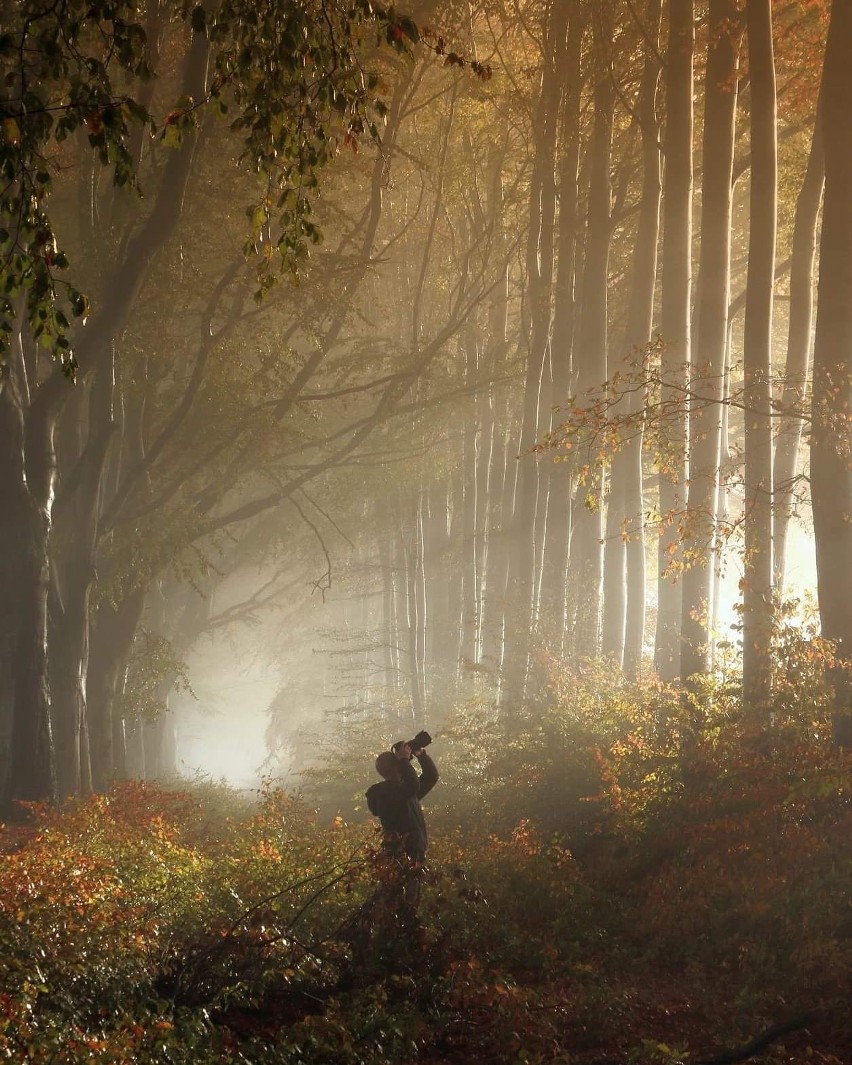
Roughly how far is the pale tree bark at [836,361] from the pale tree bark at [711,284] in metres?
2.61

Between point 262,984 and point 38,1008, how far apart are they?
1.34 m

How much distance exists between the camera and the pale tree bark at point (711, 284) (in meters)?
12.1

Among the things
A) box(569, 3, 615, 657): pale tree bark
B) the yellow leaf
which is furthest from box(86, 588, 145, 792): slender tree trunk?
the yellow leaf

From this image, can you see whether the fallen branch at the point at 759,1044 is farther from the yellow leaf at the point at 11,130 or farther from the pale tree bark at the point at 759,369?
the yellow leaf at the point at 11,130

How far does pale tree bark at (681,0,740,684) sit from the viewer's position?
12078 millimetres

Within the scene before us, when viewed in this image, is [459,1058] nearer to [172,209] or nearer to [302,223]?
[302,223]

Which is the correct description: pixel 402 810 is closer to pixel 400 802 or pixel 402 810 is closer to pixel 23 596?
pixel 400 802

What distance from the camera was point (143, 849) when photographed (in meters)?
9.40

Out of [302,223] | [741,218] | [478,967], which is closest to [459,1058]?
[478,967]

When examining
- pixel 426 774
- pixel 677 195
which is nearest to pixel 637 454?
pixel 677 195

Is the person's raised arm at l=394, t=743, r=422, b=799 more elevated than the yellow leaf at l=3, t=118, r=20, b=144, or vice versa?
the yellow leaf at l=3, t=118, r=20, b=144

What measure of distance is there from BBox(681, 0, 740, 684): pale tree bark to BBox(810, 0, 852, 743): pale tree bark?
2.61 m

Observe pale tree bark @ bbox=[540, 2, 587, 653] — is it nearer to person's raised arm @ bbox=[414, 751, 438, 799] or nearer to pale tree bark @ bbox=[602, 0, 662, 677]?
pale tree bark @ bbox=[602, 0, 662, 677]

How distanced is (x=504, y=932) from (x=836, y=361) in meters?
5.82
